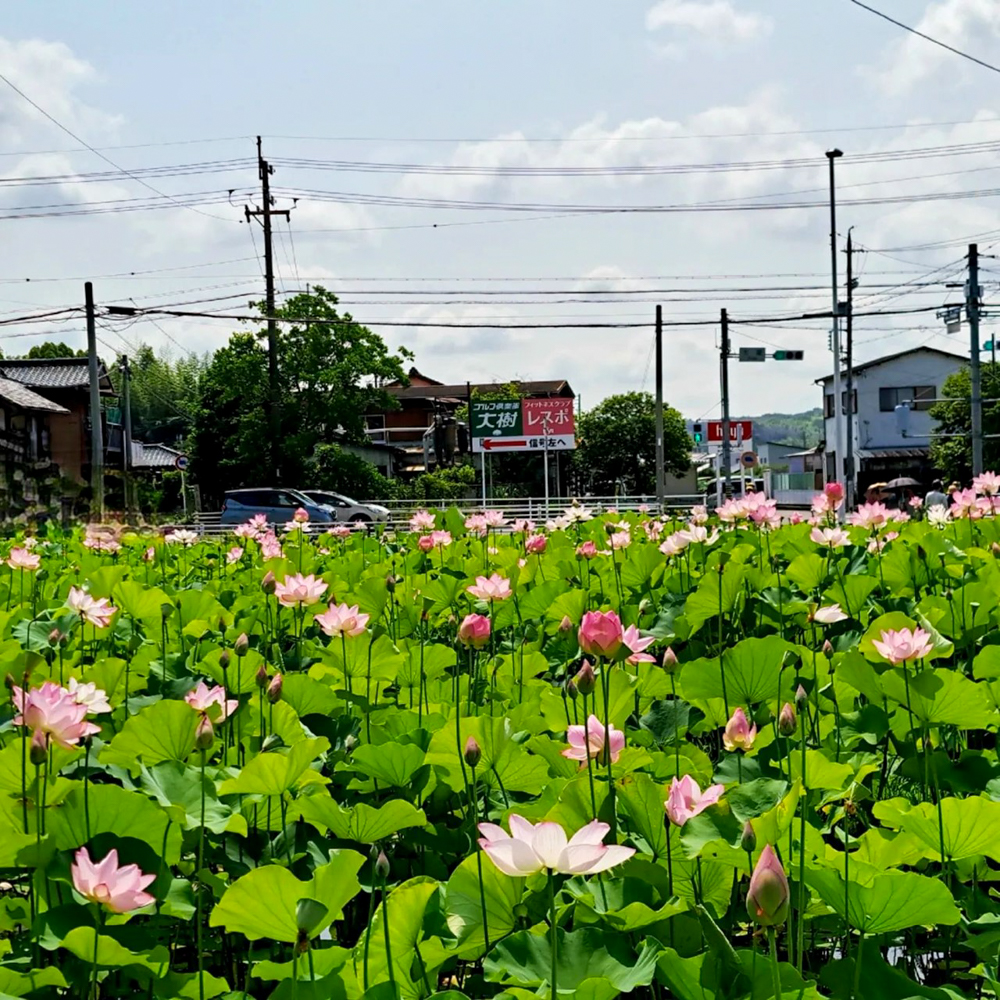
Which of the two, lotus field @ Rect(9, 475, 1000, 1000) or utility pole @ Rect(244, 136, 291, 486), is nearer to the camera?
lotus field @ Rect(9, 475, 1000, 1000)

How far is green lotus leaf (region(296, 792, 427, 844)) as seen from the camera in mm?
1229

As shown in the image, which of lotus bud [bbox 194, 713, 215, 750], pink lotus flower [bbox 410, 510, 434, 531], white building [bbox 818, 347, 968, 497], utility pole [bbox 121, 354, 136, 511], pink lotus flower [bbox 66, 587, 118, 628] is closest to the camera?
lotus bud [bbox 194, 713, 215, 750]

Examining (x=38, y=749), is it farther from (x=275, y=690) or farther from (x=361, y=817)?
(x=275, y=690)

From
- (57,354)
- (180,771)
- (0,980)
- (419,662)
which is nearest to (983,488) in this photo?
(419,662)

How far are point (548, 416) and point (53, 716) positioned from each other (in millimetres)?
29269

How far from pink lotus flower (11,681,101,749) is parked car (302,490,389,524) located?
22.8 meters

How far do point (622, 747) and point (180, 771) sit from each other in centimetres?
55

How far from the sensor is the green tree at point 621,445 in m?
49.0

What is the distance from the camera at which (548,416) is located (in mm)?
30328

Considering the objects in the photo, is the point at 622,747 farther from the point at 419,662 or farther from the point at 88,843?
the point at 419,662

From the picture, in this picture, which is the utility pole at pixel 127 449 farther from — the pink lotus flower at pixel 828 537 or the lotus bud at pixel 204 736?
the lotus bud at pixel 204 736

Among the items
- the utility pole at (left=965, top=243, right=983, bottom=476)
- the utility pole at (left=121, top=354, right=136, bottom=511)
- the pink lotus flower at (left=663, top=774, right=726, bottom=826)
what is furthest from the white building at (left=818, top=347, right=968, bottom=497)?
the pink lotus flower at (left=663, top=774, right=726, bottom=826)

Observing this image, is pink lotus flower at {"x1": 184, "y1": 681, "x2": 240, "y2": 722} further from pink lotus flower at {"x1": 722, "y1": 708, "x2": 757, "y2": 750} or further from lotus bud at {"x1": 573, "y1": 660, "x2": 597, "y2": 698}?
pink lotus flower at {"x1": 722, "y1": 708, "x2": 757, "y2": 750}

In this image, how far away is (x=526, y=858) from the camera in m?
0.83
